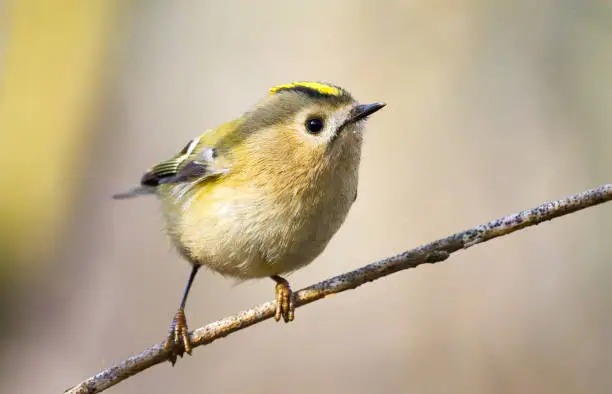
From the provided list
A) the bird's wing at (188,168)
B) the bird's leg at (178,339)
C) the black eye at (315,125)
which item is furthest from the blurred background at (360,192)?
the black eye at (315,125)

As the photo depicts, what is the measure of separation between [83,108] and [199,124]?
972 millimetres

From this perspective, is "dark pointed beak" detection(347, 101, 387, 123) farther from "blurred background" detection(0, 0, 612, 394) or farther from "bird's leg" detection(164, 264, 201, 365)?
"blurred background" detection(0, 0, 612, 394)

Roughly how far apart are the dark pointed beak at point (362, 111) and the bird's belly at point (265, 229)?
172 millimetres

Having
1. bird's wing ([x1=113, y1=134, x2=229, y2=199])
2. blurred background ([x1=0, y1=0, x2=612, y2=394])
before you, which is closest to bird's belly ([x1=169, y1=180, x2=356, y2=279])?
bird's wing ([x1=113, y1=134, x2=229, y2=199])

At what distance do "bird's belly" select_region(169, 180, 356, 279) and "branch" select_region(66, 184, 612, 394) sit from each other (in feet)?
0.59

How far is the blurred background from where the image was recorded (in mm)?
2643

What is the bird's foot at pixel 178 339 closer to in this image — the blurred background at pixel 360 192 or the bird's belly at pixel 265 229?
the bird's belly at pixel 265 229

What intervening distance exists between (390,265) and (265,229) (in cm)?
39

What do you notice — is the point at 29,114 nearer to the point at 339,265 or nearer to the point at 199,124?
the point at 199,124

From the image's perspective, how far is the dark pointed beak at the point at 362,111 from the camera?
1678mm

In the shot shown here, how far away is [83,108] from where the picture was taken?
400 centimetres

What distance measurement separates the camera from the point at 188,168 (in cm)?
200

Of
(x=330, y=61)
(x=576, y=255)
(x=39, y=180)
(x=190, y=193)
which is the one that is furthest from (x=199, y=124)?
(x=576, y=255)

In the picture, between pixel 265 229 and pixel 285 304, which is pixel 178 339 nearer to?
pixel 285 304
